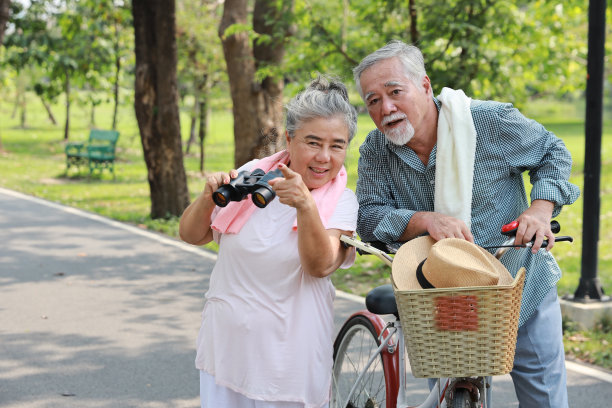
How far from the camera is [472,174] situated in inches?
120

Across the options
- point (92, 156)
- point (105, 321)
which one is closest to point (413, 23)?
point (105, 321)

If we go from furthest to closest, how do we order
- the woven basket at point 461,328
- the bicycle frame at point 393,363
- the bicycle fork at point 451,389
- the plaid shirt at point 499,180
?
the bicycle frame at point 393,363 → the plaid shirt at point 499,180 → the bicycle fork at point 451,389 → the woven basket at point 461,328

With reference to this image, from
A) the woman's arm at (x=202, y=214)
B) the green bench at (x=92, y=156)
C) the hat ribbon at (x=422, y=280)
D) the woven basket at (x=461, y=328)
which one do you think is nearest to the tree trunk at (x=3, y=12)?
the green bench at (x=92, y=156)

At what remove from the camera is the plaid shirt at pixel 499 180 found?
10.1 feet

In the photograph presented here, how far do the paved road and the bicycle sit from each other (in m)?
0.41

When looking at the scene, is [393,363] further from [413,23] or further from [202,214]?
[413,23]

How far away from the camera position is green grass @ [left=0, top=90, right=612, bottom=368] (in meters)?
8.58

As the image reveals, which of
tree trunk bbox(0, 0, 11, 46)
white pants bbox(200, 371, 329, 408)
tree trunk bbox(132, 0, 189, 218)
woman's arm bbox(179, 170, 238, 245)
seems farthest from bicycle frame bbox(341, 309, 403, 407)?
tree trunk bbox(0, 0, 11, 46)

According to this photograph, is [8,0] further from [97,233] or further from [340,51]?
[340,51]

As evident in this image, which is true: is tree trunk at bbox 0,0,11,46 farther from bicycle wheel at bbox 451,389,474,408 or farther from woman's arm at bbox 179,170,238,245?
bicycle wheel at bbox 451,389,474,408

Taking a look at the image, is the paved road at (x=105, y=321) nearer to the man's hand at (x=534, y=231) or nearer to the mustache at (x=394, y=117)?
the man's hand at (x=534, y=231)

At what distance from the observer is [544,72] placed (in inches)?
408

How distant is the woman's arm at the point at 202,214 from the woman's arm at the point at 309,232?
28 cm

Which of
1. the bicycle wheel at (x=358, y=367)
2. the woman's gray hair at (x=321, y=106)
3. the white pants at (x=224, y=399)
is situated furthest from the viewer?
the bicycle wheel at (x=358, y=367)
